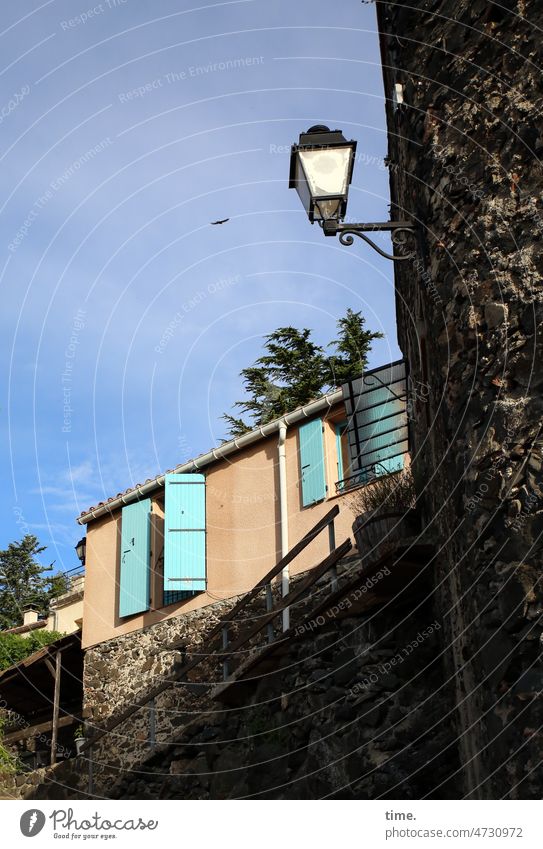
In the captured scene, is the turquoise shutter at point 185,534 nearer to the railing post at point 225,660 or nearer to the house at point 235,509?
the house at point 235,509

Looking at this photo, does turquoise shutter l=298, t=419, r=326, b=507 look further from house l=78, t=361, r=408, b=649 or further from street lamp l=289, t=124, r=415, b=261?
street lamp l=289, t=124, r=415, b=261

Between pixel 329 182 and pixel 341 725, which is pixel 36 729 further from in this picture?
pixel 329 182

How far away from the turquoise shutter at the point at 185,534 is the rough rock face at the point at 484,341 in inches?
344

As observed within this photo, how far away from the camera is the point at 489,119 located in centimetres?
498

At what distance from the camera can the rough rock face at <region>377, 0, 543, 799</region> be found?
3996mm

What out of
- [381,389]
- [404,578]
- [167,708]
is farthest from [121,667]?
[404,578]

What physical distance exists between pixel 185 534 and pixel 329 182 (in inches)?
376

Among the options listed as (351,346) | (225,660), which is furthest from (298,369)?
(225,660)

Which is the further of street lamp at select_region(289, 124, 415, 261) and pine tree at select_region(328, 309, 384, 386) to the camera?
pine tree at select_region(328, 309, 384, 386)

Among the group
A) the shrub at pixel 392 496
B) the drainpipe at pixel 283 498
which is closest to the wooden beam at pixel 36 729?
the drainpipe at pixel 283 498
